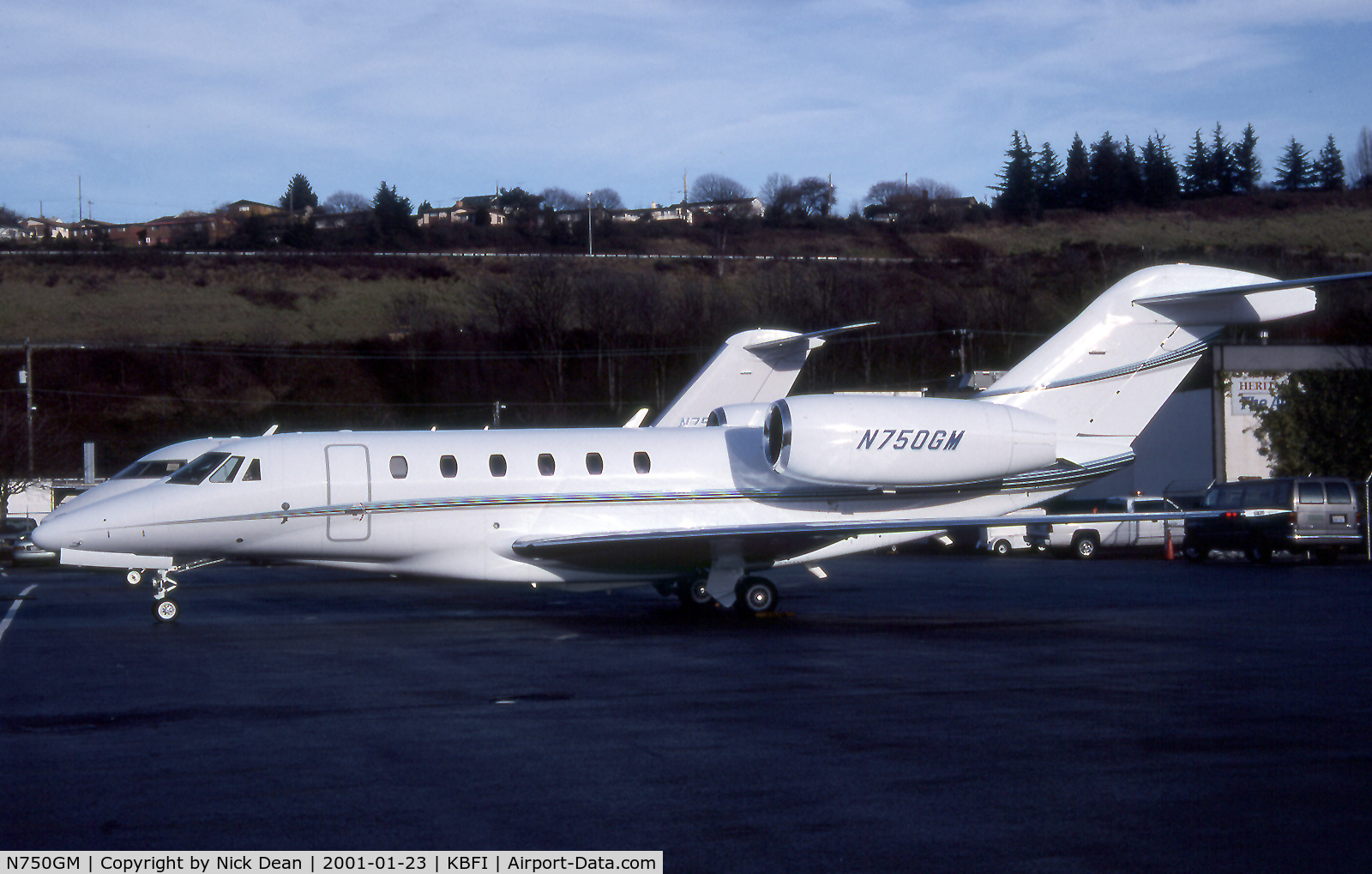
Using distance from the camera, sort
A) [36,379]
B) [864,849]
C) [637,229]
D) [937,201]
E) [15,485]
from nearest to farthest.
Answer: [864,849]
[15,485]
[36,379]
[637,229]
[937,201]

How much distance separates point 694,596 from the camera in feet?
59.6

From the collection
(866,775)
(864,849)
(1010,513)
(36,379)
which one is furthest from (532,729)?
(36,379)

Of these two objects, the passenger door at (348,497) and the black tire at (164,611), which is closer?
the passenger door at (348,497)

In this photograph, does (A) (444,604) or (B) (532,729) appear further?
(A) (444,604)

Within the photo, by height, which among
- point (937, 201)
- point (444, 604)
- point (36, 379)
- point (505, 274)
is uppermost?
point (937, 201)

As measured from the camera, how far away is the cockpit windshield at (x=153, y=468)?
685 inches

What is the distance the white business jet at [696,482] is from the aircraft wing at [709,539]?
0.04 m

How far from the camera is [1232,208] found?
106 meters

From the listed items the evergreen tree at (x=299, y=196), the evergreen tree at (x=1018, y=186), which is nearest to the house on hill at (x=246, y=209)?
the evergreen tree at (x=299, y=196)

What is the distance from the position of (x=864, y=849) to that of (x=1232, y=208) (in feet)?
369

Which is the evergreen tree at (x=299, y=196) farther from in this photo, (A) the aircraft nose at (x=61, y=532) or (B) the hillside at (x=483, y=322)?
(A) the aircraft nose at (x=61, y=532)

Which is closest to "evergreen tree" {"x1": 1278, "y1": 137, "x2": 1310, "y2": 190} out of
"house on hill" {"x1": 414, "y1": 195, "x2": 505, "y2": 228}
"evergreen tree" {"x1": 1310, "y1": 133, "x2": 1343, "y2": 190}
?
"evergreen tree" {"x1": 1310, "y1": 133, "x2": 1343, "y2": 190}

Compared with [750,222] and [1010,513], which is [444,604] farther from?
[750,222]

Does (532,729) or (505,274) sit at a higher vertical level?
(505,274)
